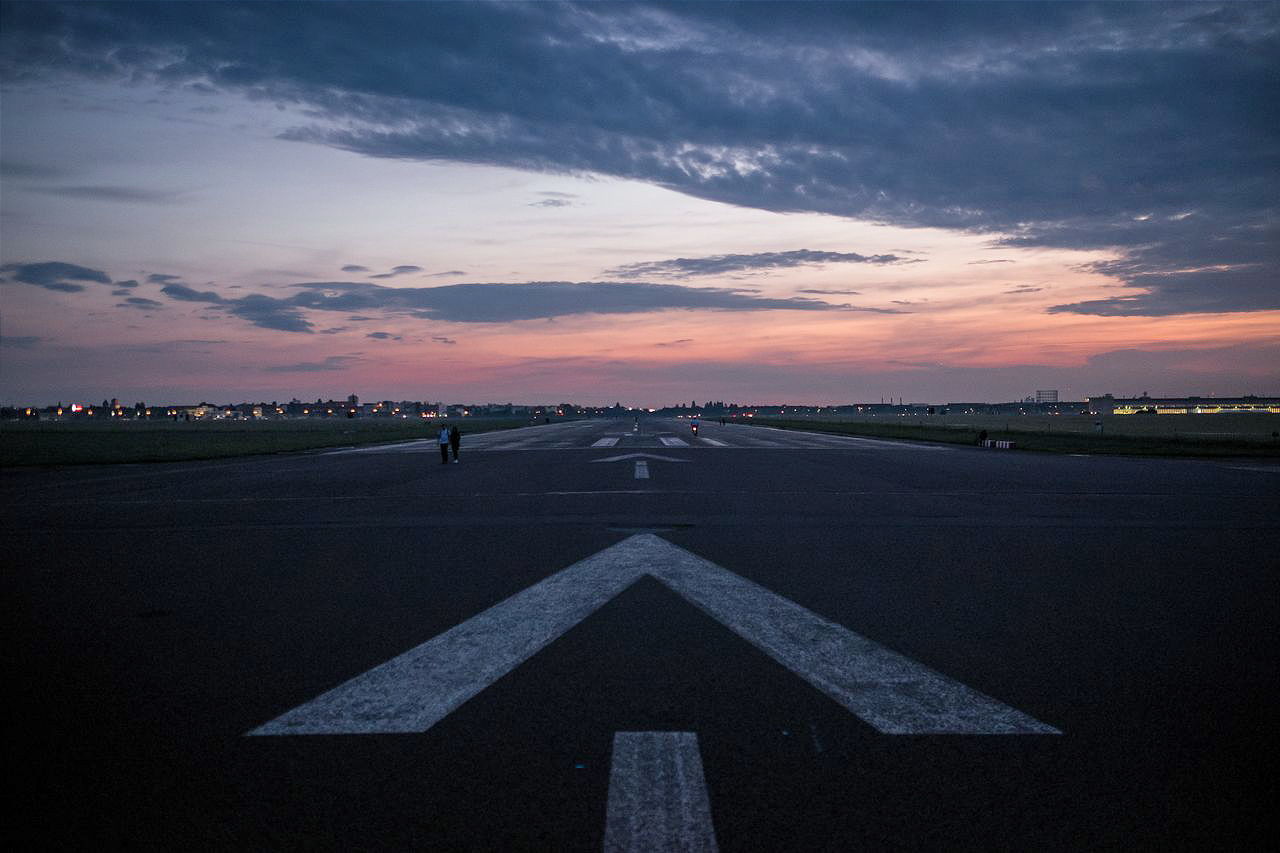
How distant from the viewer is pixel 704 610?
6.78m

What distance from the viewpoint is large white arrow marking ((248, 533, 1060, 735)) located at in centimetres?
435

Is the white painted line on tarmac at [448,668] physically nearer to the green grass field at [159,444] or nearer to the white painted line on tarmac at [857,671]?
the white painted line on tarmac at [857,671]

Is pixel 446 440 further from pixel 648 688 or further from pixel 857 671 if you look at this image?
pixel 857 671

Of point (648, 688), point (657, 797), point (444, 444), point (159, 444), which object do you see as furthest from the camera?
point (159, 444)

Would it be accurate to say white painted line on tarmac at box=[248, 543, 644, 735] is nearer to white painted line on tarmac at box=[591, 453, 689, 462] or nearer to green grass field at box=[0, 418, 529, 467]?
white painted line on tarmac at box=[591, 453, 689, 462]

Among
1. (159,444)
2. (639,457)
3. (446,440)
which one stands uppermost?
(446,440)

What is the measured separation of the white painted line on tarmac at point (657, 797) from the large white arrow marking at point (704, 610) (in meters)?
1.14

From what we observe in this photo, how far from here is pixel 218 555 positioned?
9938mm

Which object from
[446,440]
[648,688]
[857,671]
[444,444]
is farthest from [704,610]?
[446,440]

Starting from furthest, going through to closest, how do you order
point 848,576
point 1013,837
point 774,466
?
point 774,466
point 848,576
point 1013,837

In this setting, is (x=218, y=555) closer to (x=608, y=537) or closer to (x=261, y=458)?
(x=608, y=537)

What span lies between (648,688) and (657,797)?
1.37 metres

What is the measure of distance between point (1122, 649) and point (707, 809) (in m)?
3.98

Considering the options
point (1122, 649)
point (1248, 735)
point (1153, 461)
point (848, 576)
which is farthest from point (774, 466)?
point (1248, 735)
